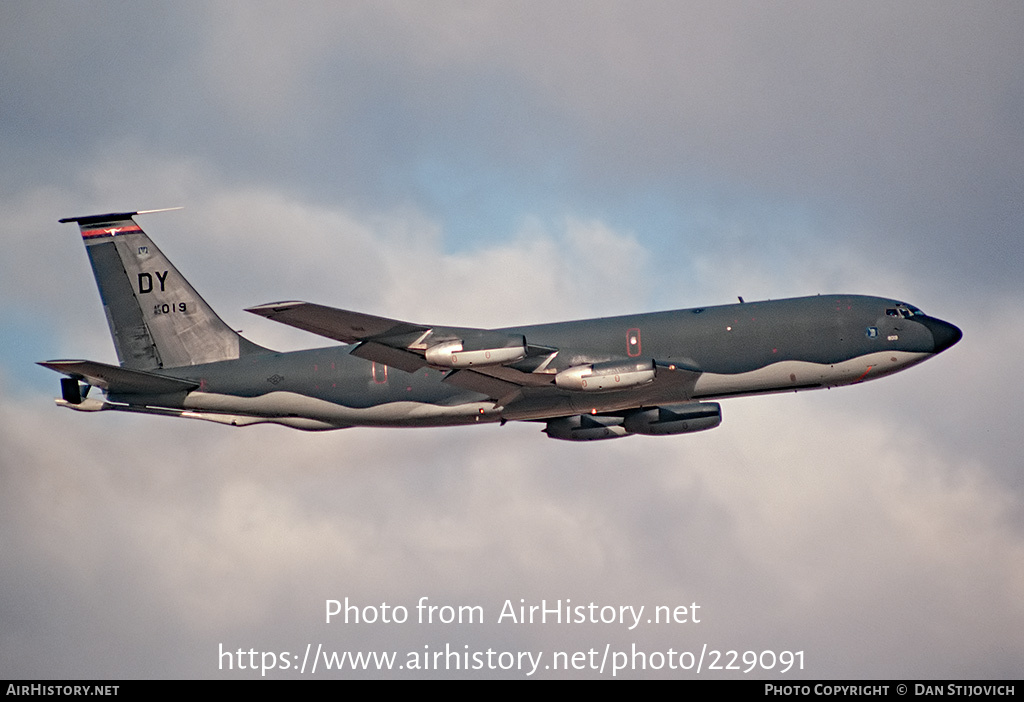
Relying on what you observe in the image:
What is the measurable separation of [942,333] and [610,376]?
53.2ft

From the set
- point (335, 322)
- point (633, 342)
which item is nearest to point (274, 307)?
point (335, 322)

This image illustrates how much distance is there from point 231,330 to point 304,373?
652cm

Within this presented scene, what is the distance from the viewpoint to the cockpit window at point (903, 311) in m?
63.8

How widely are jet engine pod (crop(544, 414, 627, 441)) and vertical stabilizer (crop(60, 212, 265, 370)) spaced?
16885 mm

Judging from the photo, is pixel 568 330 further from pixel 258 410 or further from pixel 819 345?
pixel 258 410

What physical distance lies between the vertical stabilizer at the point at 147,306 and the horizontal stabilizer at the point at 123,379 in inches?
114

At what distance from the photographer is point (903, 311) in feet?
210

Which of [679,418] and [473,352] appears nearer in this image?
[473,352]

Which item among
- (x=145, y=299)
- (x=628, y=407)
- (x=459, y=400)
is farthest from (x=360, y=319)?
(x=145, y=299)

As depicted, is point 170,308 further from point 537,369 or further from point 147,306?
point 537,369

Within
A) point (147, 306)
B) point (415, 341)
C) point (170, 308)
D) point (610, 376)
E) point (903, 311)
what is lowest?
point (610, 376)

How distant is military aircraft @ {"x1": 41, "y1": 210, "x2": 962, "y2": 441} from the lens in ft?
198

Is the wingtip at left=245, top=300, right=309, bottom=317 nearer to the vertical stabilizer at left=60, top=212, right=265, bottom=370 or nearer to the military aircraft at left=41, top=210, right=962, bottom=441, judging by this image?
the military aircraft at left=41, top=210, right=962, bottom=441
